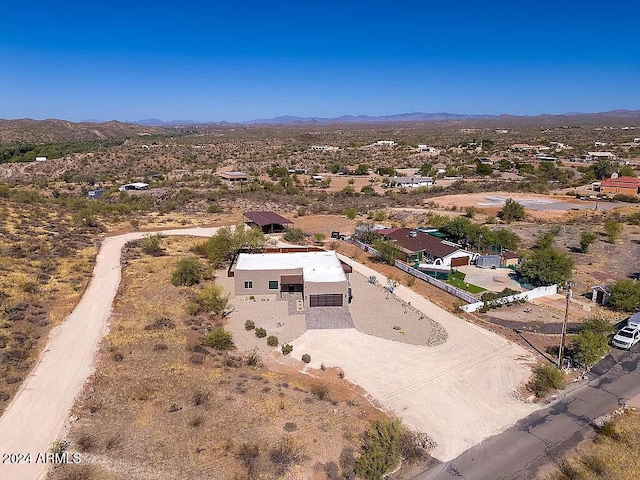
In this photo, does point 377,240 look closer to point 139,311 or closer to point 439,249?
point 439,249

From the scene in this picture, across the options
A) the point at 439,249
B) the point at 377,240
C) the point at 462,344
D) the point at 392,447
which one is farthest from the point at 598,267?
the point at 392,447

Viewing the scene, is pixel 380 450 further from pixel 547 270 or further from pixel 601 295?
pixel 547 270

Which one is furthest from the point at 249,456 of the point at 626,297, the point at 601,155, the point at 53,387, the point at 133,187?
the point at 601,155

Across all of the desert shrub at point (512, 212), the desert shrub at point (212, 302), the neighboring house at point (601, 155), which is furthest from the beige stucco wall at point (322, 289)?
the neighboring house at point (601, 155)

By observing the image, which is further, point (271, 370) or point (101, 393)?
point (271, 370)

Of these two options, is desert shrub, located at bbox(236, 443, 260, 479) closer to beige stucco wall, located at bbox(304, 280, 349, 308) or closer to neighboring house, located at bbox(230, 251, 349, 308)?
beige stucco wall, located at bbox(304, 280, 349, 308)

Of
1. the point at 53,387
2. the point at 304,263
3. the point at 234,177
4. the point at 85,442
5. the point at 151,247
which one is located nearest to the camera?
the point at 85,442

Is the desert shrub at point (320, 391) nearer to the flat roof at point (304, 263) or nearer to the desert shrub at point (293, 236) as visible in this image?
the flat roof at point (304, 263)
